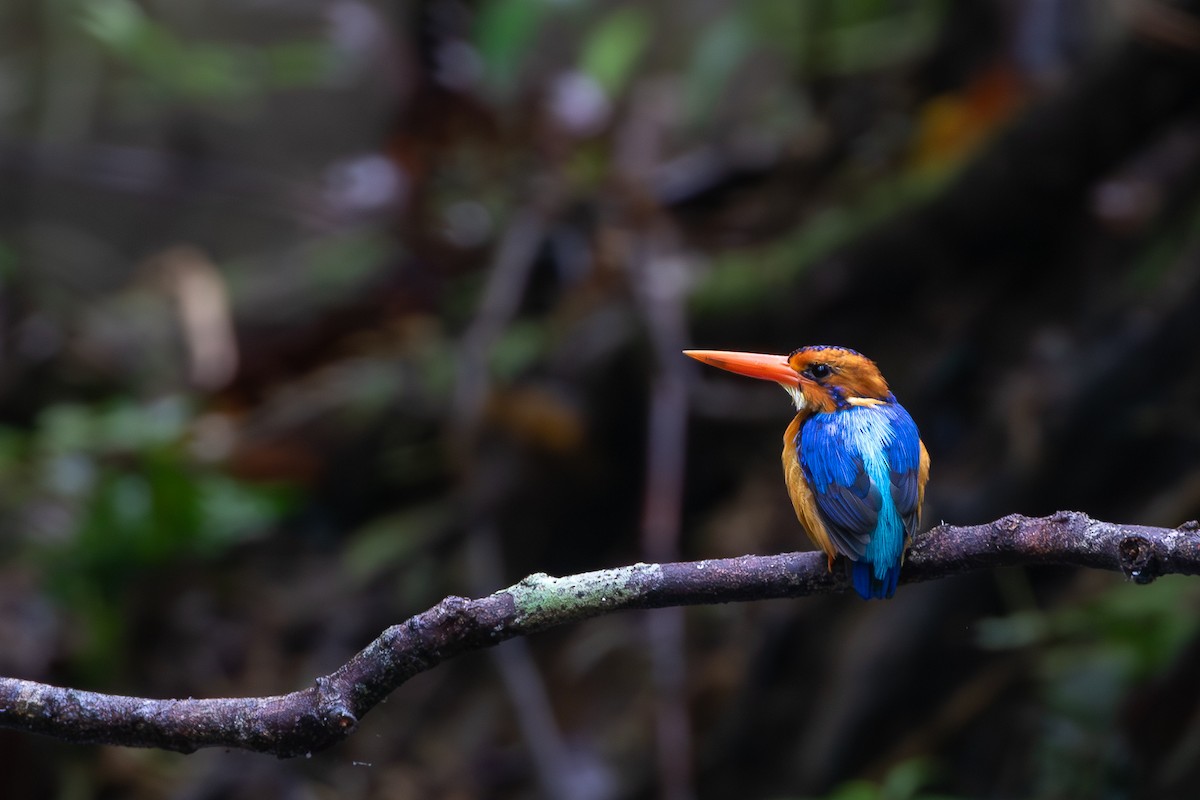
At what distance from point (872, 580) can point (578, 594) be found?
43 centimetres

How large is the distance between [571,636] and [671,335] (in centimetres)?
121

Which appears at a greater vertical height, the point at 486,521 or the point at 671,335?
the point at 671,335

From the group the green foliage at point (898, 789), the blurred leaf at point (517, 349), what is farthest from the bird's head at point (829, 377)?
the blurred leaf at point (517, 349)

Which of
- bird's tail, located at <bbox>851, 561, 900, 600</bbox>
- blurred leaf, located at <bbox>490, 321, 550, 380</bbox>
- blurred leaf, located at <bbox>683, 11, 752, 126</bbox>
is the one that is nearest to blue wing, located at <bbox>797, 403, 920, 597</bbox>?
bird's tail, located at <bbox>851, 561, 900, 600</bbox>

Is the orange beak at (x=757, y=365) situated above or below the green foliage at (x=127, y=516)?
above

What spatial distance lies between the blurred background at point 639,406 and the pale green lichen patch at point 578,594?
1764mm

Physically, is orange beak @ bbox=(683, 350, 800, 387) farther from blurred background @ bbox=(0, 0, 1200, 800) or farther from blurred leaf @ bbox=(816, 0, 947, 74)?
blurred leaf @ bbox=(816, 0, 947, 74)

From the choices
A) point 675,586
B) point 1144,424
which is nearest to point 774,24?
point 1144,424

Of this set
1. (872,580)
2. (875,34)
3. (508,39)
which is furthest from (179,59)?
(872,580)

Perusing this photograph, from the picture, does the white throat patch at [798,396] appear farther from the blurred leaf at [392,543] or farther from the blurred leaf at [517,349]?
the blurred leaf at [392,543]

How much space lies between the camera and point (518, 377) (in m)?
4.36

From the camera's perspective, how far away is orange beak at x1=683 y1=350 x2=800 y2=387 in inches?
71.4

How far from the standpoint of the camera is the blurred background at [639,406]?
331cm

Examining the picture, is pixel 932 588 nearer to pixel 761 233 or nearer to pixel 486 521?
pixel 486 521
